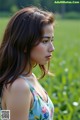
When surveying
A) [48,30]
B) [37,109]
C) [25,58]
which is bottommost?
[37,109]

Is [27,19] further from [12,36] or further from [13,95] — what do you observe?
[13,95]

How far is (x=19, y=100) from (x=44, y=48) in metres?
0.27

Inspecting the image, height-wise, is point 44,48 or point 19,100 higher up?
point 44,48

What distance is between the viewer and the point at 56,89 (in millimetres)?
5625

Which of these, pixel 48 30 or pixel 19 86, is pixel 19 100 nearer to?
pixel 19 86

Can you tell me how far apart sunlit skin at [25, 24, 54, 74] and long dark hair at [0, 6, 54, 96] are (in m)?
0.02

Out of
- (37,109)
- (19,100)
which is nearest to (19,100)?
(19,100)

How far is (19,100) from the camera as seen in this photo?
6.97ft

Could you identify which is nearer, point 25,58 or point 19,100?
point 19,100

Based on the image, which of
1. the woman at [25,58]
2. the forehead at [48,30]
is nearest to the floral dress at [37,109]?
the woman at [25,58]

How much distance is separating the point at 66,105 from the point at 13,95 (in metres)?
2.68

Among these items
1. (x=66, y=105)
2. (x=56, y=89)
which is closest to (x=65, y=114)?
(x=66, y=105)

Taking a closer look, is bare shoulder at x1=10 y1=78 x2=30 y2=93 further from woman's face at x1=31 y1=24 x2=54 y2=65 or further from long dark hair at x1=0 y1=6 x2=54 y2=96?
woman's face at x1=31 y1=24 x2=54 y2=65

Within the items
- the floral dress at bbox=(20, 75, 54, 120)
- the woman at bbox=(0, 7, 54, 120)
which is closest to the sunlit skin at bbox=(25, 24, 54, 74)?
the woman at bbox=(0, 7, 54, 120)
